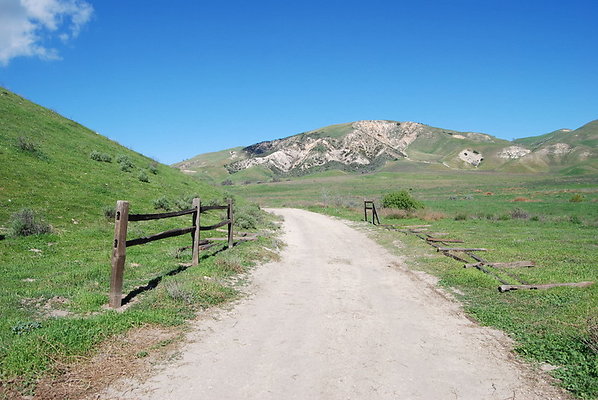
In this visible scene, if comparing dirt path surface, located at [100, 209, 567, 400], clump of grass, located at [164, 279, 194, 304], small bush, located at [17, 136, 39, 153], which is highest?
small bush, located at [17, 136, 39, 153]

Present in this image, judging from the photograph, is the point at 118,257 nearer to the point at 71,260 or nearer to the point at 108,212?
the point at 71,260

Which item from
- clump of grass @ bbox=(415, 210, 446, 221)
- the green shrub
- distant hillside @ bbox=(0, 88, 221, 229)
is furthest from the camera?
the green shrub

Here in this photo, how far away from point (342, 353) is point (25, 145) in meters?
20.2

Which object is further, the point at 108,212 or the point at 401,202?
the point at 401,202

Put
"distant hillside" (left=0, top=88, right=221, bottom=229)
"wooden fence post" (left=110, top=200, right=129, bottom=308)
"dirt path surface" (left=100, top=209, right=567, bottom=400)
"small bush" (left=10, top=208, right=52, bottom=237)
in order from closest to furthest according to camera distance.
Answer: "dirt path surface" (left=100, top=209, right=567, bottom=400)
"wooden fence post" (left=110, top=200, right=129, bottom=308)
"small bush" (left=10, top=208, right=52, bottom=237)
"distant hillside" (left=0, top=88, right=221, bottom=229)

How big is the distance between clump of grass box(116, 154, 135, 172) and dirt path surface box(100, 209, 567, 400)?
60.9ft

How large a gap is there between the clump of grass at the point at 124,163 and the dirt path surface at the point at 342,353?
18.6 meters

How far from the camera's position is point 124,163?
2498 centimetres

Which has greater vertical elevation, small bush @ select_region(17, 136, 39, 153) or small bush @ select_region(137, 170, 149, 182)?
small bush @ select_region(17, 136, 39, 153)

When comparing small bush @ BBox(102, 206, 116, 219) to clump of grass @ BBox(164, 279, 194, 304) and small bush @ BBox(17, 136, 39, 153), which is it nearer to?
small bush @ BBox(17, 136, 39, 153)

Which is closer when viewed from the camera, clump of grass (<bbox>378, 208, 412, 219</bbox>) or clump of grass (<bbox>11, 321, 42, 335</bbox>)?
clump of grass (<bbox>11, 321, 42, 335</bbox>)

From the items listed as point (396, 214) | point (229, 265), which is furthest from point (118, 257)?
point (396, 214)

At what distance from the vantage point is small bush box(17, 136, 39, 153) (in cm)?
1892

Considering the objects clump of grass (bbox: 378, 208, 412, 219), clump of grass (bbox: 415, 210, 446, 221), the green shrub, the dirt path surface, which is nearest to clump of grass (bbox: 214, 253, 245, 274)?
the dirt path surface
